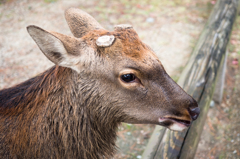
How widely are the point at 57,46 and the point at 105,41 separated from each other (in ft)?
1.47

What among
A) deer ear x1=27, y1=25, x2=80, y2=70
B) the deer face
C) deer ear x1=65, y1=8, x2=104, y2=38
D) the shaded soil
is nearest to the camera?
deer ear x1=27, y1=25, x2=80, y2=70

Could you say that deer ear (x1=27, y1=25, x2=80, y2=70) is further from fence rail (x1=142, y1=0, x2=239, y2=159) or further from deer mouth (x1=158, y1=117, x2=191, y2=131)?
fence rail (x1=142, y1=0, x2=239, y2=159)

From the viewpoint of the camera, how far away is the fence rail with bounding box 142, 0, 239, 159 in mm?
2730

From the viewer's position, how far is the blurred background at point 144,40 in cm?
434

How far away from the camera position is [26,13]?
734 centimetres

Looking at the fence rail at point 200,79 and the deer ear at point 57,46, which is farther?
the fence rail at point 200,79

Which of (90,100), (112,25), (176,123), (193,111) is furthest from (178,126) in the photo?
(112,25)

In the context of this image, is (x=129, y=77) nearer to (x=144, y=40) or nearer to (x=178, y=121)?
(x=178, y=121)

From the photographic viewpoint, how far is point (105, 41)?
81.7 inches

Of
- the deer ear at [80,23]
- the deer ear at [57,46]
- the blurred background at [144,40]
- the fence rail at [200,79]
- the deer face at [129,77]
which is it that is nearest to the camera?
Answer: the deer ear at [57,46]

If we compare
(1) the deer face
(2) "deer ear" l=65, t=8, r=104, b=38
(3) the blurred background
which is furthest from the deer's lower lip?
(3) the blurred background

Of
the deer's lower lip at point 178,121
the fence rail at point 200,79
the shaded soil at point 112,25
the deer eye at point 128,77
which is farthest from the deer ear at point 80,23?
the shaded soil at point 112,25

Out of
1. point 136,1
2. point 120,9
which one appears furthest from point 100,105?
point 136,1

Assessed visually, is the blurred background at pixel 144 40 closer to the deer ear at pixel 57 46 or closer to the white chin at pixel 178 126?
the white chin at pixel 178 126
